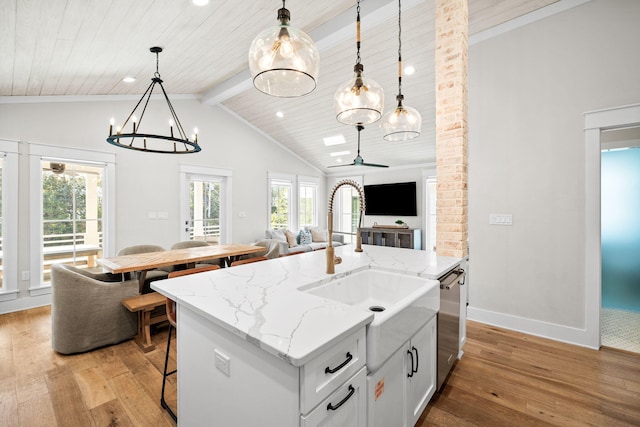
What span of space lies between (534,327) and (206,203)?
210 inches

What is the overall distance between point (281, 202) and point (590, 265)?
5.70 metres

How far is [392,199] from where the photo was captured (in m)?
7.12

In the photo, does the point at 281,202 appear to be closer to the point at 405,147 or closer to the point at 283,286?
the point at 405,147

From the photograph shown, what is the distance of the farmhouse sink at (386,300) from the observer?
1079mm

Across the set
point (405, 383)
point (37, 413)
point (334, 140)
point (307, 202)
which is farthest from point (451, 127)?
point (307, 202)

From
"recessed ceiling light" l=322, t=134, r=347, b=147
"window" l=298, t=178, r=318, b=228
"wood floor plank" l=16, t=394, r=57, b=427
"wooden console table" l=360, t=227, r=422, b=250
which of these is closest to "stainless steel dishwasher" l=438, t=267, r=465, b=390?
"wood floor plank" l=16, t=394, r=57, b=427

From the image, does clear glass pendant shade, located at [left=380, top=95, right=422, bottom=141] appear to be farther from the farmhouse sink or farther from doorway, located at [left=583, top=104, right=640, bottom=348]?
doorway, located at [left=583, top=104, right=640, bottom=348]

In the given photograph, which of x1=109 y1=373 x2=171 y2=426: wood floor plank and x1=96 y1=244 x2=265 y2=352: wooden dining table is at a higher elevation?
x1=96 y1=244 x2=265 y2=352: wooden dining table

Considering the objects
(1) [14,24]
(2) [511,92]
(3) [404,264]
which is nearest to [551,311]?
(3) [404,264]

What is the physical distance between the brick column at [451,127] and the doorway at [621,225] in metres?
2.54

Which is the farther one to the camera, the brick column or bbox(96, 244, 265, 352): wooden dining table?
bbox(96, 244, 265, 352): wooden dining table

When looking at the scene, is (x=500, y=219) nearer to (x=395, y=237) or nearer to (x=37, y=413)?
(x=395, y=237)

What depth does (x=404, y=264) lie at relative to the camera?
1978mm

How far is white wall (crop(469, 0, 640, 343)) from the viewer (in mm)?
2555
